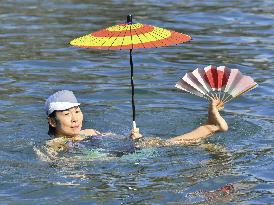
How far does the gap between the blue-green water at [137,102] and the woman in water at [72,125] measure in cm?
17

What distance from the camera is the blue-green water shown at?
29.2 ft

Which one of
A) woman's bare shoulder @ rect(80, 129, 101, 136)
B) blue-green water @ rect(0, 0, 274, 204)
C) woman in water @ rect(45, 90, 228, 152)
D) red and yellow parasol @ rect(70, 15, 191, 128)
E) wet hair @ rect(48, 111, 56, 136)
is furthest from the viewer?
woman's bare shoulder @ rect(80, 129, 101, 136)

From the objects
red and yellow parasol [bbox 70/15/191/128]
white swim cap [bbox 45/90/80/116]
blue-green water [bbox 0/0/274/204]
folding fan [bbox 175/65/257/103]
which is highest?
red and yellow parasol [bbox 70/15/191/128]

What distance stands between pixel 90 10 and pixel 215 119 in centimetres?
1059

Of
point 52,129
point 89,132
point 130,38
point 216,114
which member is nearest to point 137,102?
point 89,132

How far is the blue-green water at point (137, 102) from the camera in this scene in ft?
29.2

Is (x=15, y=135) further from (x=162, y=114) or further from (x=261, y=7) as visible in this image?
(x=261, y=7)

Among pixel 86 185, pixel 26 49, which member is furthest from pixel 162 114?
pixel 26 49

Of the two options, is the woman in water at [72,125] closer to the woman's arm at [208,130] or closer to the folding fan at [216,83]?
the woman's arm at [208,130]

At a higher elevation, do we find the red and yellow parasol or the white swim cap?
the red and yellow parasol

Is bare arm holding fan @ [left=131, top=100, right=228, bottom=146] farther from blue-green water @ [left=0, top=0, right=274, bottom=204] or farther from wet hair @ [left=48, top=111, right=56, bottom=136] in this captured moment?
wet hair @ [left=48, top=111, right=56, bottom=136]

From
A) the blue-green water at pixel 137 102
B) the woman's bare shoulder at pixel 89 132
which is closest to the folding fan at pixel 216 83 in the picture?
the blue-green water at pixel 137 102

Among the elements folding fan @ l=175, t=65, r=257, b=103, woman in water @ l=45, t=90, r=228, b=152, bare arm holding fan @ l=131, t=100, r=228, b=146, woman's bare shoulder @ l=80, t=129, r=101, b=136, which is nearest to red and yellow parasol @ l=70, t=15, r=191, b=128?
folding fan @ l=175, t=65, r=257, b=103

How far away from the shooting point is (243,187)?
880cm
